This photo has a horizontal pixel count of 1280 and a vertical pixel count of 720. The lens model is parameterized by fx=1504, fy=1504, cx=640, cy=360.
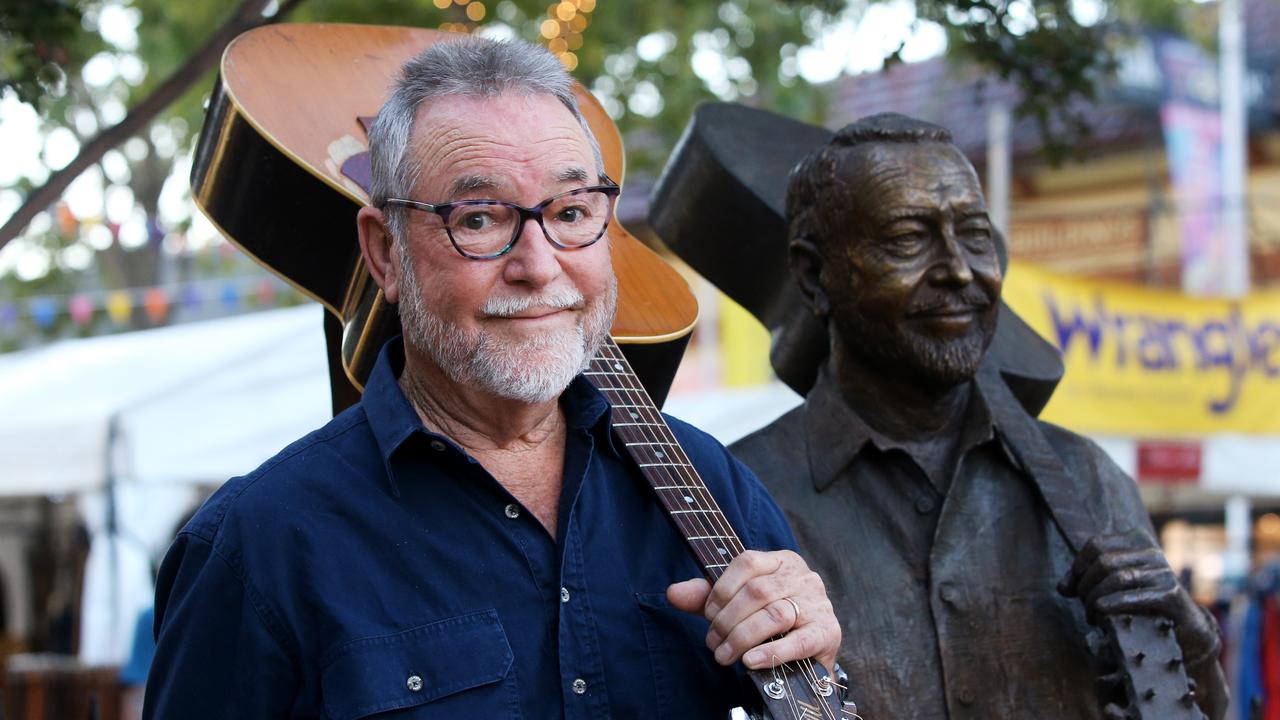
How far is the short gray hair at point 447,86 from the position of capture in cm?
180

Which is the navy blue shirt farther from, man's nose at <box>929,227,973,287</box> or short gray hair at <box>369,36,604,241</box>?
man's nose at <box>929,227,973,287</box>

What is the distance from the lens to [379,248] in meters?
1.91

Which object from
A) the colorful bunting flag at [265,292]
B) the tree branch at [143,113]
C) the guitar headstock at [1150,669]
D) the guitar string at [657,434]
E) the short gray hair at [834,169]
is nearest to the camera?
the guitar string at [657,434]

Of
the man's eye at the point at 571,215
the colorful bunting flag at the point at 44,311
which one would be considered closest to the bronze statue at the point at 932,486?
the man's eye at the point at 571,215

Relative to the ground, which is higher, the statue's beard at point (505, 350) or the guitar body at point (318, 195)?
the statue's beard at point (505, 350)

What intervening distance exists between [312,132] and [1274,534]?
13104 millimetres

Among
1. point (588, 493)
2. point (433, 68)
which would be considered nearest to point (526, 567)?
point (588, 493)

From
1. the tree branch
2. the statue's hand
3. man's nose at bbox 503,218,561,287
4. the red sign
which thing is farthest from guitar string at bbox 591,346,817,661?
the red sign

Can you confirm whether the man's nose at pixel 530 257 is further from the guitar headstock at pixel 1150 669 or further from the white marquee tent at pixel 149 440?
the white marquee tent at pixel 149 440

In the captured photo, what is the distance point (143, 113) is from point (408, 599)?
8.21 ft

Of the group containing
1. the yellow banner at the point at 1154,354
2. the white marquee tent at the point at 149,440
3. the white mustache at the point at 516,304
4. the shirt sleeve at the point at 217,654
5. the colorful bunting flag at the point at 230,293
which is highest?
the white mustache at the point at 516,304

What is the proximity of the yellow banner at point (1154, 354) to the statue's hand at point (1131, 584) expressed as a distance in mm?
5169

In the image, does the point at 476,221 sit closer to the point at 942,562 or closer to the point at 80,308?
the point at 942,562

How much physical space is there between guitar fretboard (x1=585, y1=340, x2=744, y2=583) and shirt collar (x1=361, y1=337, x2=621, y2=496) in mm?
49
